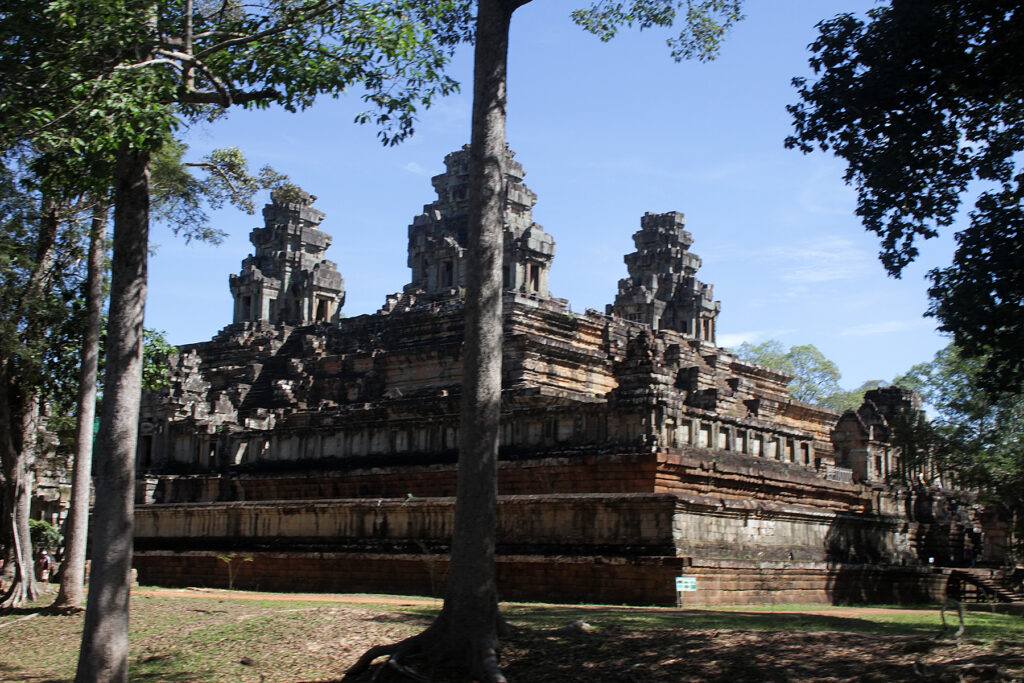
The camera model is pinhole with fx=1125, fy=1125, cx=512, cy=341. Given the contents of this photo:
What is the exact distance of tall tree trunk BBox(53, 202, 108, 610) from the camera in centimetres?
1988

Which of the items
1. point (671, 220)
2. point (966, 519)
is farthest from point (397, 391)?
point (671, 220)

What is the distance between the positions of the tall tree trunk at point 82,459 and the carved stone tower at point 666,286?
40.0m

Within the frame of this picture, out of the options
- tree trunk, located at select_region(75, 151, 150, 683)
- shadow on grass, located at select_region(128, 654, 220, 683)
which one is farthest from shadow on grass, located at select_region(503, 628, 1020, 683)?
tree trunk, located at select_region(75, 151, 150, 683)

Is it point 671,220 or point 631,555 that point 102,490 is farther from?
point 671,220

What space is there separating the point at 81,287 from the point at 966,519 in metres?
26.8

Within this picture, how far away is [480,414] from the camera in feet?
43.8

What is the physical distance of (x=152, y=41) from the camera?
13.0 m

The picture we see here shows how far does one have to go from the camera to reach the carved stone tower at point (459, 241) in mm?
46781

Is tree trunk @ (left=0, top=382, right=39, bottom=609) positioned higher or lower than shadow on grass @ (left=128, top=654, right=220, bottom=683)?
higher

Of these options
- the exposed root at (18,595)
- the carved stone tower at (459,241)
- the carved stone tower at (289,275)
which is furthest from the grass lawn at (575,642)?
the carved stone tower at (289,275)

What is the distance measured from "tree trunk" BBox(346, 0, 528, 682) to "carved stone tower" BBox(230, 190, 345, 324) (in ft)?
144

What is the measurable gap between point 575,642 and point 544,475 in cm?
905

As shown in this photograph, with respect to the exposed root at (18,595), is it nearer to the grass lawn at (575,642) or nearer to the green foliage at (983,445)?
the grass lawn at (575,642)

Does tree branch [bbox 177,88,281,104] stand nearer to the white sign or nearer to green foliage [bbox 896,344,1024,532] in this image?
the white sign
